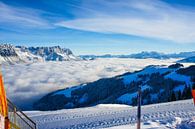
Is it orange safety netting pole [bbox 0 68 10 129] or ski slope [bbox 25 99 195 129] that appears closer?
orange safety netting pole [bbox 0 68 10 129]

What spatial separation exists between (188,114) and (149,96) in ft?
509

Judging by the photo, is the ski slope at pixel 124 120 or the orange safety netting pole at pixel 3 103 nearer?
the orange safety netting pole at pixel 3 103

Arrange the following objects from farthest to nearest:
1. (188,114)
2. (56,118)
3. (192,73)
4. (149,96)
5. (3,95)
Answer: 1. (192,73)
2. (149,96)
3. (56,118)
4. (188,114)
5. (3,95)

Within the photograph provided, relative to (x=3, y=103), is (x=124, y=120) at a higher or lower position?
lower

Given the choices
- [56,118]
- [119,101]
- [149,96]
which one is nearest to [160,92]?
[149,96]

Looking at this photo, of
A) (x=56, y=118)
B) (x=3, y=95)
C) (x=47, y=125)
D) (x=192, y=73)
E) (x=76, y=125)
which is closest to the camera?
(x=3, y=95)

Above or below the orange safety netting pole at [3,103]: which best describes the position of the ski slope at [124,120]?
below

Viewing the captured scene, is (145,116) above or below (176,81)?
below

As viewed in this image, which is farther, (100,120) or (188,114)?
(100,120)

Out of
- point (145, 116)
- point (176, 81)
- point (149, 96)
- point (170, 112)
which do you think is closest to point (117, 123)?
point (145, 116)

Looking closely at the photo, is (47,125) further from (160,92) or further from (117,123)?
(160,92)

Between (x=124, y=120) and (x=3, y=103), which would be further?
(x=124, y=120)

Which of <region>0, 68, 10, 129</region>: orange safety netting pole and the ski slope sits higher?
<region>0, 68, 10, 129</region>: orange safety netting pole

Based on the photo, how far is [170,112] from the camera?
103ft
